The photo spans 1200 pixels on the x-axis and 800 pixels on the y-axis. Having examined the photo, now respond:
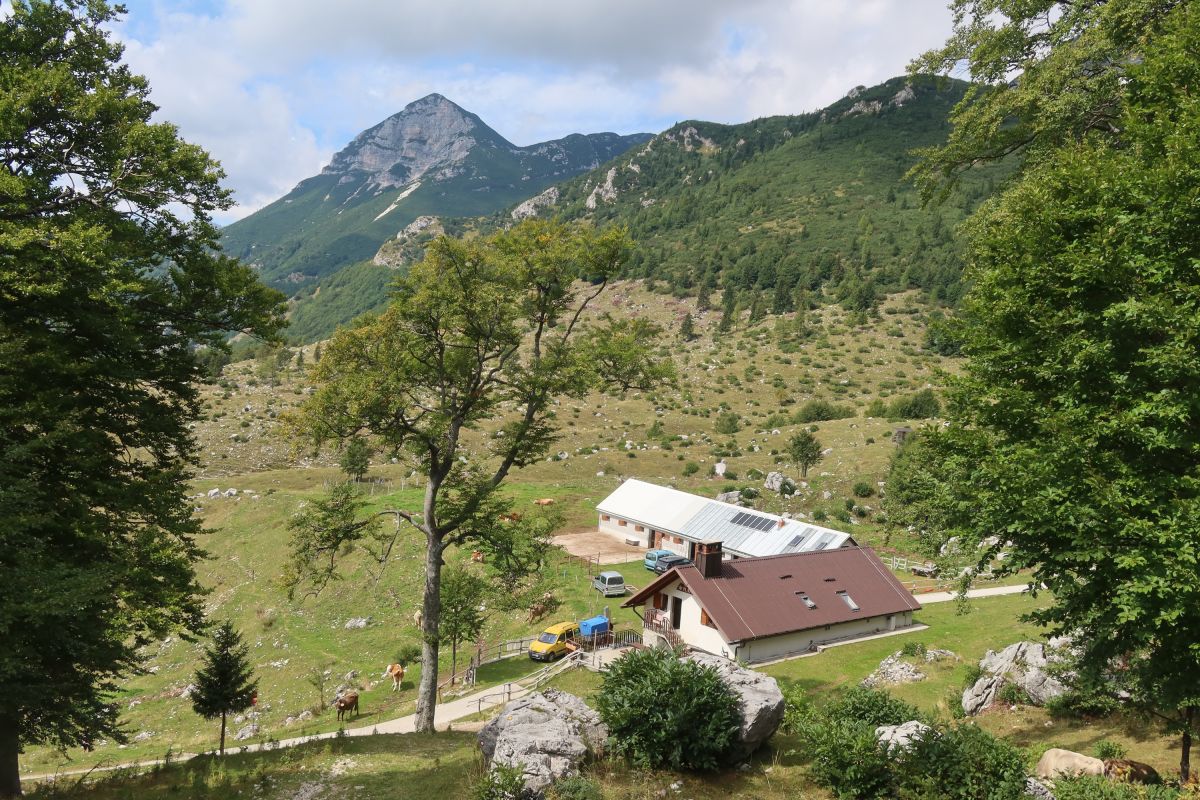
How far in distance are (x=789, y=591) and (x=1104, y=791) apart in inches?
955

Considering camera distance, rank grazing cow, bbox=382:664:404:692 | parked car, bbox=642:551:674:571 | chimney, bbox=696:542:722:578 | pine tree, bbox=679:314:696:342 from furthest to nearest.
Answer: pine tree, bbox=679:314:696:342, parked car, bbox=642:551:674:571, chimney, bbox=696:542:722:578, grazing cow, bbox=382:664:404:692

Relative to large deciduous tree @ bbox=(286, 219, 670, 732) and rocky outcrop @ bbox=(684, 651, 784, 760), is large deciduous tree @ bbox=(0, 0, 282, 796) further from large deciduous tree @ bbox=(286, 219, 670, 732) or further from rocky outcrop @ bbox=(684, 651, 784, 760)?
rocky outcrop @ bbox=(684, 651, 784, 760)

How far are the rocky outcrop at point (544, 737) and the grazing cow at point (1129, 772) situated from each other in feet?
28.0

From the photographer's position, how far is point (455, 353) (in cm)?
2025

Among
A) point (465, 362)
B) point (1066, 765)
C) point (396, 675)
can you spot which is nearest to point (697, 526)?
point (396, 675)

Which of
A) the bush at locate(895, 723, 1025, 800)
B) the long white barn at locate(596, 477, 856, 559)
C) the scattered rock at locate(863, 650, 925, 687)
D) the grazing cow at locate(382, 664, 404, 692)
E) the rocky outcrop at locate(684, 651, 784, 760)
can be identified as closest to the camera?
the bush at locate(895, 723, 1025, 800)

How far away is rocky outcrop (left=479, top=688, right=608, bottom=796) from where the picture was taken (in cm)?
1114

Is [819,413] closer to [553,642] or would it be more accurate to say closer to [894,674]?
[553,642]

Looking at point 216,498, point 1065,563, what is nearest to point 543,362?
point 1065,563

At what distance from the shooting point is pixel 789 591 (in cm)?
3334

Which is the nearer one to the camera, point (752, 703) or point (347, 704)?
point (752, 703)

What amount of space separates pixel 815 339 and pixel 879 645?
9677 centimetres

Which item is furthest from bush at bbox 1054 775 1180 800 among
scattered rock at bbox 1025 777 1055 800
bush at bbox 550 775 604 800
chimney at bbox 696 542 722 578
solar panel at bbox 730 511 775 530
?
solar panel at bbox 730 511 775 530

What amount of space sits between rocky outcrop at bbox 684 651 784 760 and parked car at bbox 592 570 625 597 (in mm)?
26301
